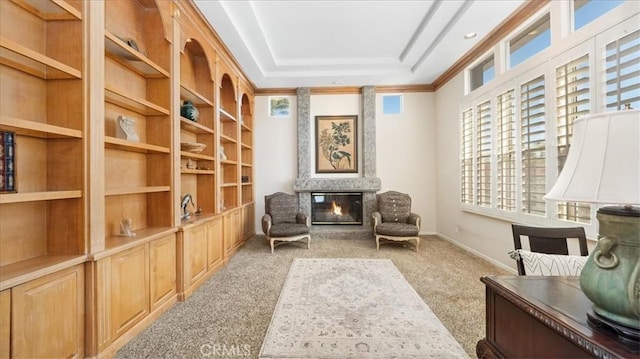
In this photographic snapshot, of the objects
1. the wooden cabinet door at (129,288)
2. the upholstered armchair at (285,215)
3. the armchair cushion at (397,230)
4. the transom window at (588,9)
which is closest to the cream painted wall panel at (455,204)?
the armchair cushion at (397,230)

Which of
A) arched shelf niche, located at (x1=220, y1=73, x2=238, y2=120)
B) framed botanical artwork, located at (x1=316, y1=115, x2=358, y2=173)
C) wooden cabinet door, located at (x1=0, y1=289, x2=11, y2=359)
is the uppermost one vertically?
arched shelf niche, located at (x1=220, y1=73, x2=238, y2=120)

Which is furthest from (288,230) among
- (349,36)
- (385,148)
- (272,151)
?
(349,36)

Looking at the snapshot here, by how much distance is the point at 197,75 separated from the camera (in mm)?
3605

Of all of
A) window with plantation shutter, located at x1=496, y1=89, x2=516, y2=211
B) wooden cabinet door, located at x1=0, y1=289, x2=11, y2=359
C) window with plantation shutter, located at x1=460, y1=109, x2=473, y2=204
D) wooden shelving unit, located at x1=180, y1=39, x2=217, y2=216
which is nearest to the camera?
A: wooden cabinet door, located at x1=0, y1=289, x2=11, y2=359

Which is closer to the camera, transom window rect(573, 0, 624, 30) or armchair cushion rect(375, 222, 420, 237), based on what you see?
transom window rect(573, 0, 624, 30)

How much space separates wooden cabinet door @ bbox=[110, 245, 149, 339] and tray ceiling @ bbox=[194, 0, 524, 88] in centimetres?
267

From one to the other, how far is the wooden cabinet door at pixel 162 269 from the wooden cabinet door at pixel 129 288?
69 mm

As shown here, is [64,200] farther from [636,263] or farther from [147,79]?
[636,263]

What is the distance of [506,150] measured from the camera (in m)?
3.38

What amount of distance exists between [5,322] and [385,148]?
541 centimetres

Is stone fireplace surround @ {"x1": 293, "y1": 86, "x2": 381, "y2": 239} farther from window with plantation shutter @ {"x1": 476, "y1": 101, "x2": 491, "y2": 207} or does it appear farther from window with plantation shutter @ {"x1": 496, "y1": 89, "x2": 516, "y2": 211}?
window with plantation shutter @ {"x1": 496, "y1": 89, "x2": 516, "y2": 211}

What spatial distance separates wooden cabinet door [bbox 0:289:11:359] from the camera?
126 cm

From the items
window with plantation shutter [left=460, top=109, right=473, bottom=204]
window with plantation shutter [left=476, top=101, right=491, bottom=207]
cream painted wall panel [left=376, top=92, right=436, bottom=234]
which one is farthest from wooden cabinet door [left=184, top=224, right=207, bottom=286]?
window with plantation shutter [left=460, top=109, right=473, bottom=204]

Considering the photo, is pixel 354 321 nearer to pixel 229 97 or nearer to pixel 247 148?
pixel 229 97
